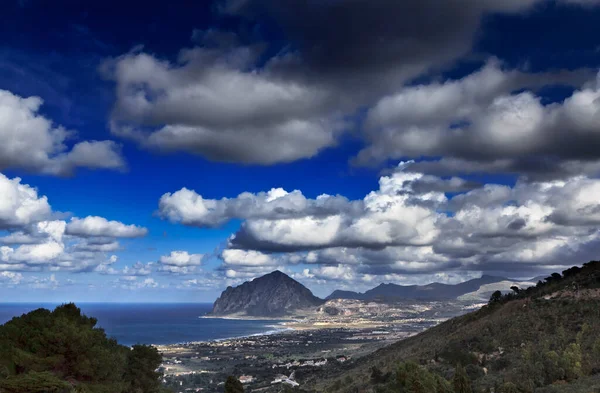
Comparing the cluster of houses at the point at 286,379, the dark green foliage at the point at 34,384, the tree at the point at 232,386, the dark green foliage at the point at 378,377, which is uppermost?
the dark green foliage at the point at 34,384

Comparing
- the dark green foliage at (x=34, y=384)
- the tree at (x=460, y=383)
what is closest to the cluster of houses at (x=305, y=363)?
the tree at (x=460, y=383)

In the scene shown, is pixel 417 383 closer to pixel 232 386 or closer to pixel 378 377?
pixel 232 386

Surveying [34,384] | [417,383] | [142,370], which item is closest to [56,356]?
[34,384]

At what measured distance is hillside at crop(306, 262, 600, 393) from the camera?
145 ft

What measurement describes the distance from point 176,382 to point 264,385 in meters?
26.3

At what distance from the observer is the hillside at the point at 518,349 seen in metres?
44.1

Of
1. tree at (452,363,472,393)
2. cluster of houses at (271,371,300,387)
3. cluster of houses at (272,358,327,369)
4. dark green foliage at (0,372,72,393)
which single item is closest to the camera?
dark green foliage at (0,372,72,393)

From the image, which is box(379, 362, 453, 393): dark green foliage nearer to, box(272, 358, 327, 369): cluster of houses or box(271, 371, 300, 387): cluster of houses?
box(271, 371, 300, 387): cluster of houses

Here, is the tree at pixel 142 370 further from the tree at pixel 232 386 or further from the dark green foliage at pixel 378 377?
the dark green foliage at pixel 378 377

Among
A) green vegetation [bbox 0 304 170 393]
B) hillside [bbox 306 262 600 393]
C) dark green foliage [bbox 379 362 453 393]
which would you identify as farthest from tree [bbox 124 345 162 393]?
dark green foliage [bbox 379 362 453 393]

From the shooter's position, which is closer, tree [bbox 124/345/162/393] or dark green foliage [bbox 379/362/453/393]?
dark green foliage [bbox 379/362/453/393]

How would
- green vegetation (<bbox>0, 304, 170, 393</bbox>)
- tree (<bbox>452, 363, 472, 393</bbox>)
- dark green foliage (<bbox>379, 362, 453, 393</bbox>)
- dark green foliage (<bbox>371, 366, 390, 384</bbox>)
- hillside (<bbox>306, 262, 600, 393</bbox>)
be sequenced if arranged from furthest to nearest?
dark green foliage (<bbox>371, 366, 390, 384</bbox>) → hillside (<bbox>306, 262, 600, 393</bbox>) → tree (<bbox>452, 363, 472, 393</bbox>) → dark green foliage (<bbox>379, 362, 453, 393</bbox>) → green vegetation (<bbox>0, 304, 170, 393</bbox>)

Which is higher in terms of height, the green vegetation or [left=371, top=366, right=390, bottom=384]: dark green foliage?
the green vegetation

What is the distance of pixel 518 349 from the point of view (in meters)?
66.3
